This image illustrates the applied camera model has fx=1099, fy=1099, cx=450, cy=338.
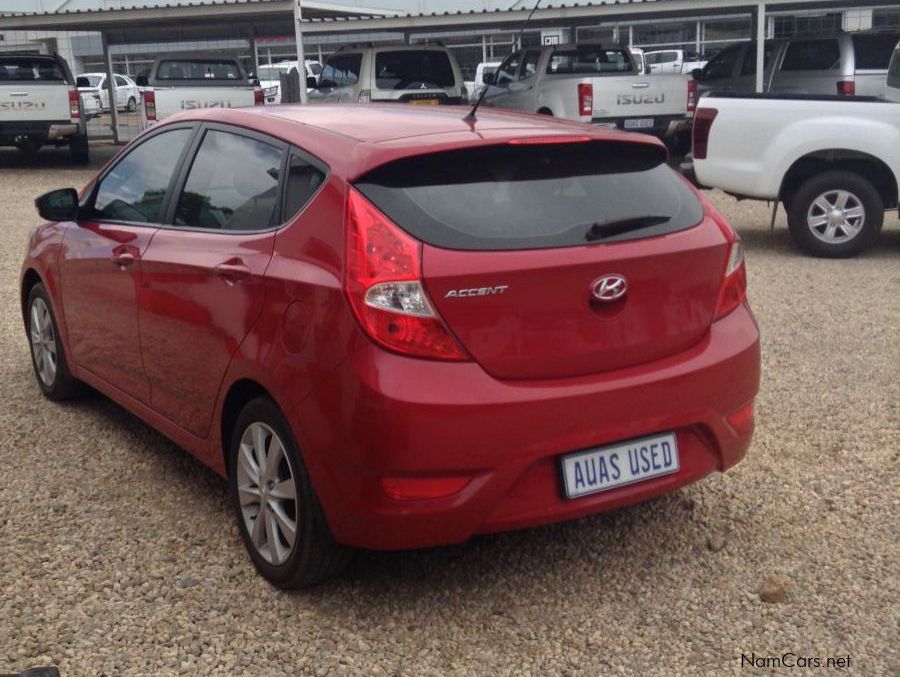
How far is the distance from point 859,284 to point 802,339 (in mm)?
2089

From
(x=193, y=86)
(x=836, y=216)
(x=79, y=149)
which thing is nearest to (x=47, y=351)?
(x=836, y=216)

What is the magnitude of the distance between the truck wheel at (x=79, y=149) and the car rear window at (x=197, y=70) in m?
1.95

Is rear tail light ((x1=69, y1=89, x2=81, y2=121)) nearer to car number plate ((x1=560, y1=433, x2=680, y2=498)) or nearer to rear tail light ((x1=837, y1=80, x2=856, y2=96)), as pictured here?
rear tail light ((x1=837, y1=80, x2=856, y2=96))

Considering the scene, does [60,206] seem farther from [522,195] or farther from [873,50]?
[873,50]

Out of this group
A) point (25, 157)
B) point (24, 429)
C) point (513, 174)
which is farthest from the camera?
point (25, 157)

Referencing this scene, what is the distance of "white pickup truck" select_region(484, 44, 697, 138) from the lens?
16.2m

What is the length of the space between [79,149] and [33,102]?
1.51 m

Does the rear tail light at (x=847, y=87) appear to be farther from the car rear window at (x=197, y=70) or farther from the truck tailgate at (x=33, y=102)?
the truck tailgate at (x=33, y=102)

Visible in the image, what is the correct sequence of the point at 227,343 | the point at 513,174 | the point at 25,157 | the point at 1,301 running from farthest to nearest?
1. the point at 25,157
2. the point at 1,301
3. the point at 227,343
4. the point at 513,174

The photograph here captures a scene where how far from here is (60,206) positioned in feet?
16.6

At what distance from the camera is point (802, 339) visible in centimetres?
697

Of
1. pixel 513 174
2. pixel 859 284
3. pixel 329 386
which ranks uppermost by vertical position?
pixel 513 174

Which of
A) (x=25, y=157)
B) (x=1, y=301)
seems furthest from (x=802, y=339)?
(x=25, y=157)

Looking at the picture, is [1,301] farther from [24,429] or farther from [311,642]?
[311,642]
